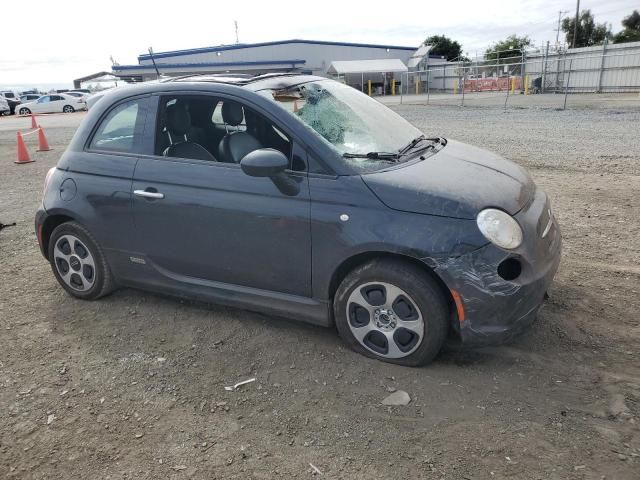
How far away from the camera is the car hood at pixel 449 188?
9.86 feet

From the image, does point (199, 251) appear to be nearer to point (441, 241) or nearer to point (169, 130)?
point (169, 130)

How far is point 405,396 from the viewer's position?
9.78 ft

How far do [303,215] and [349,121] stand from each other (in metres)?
0.92

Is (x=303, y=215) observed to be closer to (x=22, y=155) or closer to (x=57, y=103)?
(x=22, y=155)

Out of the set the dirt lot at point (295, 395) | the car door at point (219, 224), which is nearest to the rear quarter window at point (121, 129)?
the car door at point (219, 224)

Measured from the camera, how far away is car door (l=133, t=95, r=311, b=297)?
3346 mm

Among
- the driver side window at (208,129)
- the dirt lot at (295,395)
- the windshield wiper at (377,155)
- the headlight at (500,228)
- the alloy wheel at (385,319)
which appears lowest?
the dirt lot at (295,395)

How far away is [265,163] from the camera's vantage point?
10.5 ft

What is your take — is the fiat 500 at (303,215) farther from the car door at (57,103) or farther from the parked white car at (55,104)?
the car door at (57,103)

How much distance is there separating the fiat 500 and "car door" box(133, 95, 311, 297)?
0.01 meters

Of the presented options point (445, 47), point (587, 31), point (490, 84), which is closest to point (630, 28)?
point (587, 31)

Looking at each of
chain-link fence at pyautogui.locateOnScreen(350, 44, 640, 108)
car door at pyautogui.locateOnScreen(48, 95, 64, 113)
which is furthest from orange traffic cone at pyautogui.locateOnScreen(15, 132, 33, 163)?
car door at pyautogui.locateOnScreen(48, 95, 64, 113)

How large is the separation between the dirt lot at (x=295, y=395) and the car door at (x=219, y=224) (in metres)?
0.47

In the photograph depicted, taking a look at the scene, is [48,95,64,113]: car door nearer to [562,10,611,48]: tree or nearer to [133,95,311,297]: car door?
[133,95,311,297]: car door
